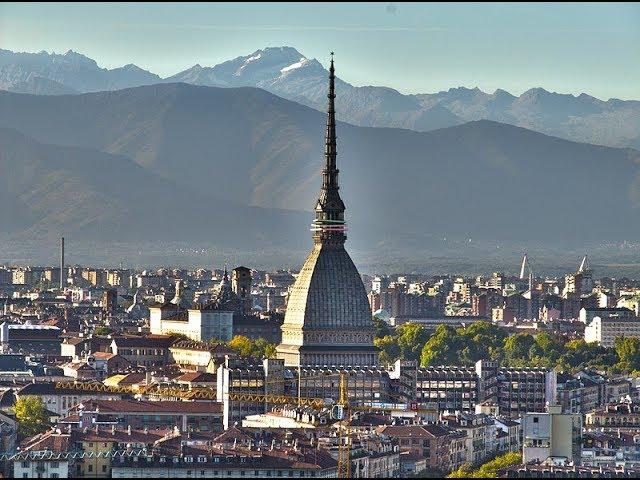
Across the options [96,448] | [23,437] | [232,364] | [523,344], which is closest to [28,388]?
Answer: [232,364]

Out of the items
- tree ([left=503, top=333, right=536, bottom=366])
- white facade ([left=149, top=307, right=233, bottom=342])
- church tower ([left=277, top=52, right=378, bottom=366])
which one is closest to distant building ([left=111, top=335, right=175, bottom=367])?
white facade ([left=149, top=307, right=233, bottom=342])

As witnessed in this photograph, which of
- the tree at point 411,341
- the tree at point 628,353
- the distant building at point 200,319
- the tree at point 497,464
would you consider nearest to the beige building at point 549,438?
the tree at point 497,464

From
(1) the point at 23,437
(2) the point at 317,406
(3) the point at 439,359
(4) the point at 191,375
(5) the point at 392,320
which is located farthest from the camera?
(5) the point at 392,320

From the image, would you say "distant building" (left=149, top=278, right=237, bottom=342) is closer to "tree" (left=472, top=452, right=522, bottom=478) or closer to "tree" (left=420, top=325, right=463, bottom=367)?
"tree" (left=420, top=325, right=463, bottom=367)

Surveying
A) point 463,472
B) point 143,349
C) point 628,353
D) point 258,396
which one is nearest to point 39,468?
point 463,472

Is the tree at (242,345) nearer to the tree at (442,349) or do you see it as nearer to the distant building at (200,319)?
the distant building at (200,319)

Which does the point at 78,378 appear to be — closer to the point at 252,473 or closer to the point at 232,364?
the point at 232,364

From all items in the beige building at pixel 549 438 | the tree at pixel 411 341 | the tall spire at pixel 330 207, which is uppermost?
the tall spire at pixel 330 207
